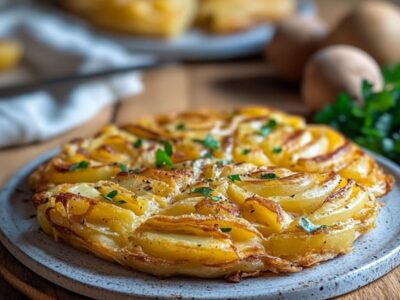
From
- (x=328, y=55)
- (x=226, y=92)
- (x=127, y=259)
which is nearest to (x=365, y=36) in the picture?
(x=328, y=55)

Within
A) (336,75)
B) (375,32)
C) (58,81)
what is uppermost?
(375,32)

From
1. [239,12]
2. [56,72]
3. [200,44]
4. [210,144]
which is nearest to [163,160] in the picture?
[210,144]

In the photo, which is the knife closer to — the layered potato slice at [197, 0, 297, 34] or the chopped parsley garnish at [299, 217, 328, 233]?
the layered potato slice at [197, 0, 297, 34]

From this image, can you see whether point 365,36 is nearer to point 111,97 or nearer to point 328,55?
point 328,55

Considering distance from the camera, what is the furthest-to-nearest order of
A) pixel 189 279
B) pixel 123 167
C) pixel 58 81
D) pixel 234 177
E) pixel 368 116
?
pixel 58 81
pixel 368 116
pixel 123 167
pixel 234 177
pixel 189 279

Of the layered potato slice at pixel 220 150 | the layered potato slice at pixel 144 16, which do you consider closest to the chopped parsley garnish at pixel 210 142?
the layered potato slice at pixel 220 150

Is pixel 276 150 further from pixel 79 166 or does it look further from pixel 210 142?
pixel 79 166

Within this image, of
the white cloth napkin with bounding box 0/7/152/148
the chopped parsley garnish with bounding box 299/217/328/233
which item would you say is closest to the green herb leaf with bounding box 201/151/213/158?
the chopped parsley garnish with bounding box 299/217/328/233
